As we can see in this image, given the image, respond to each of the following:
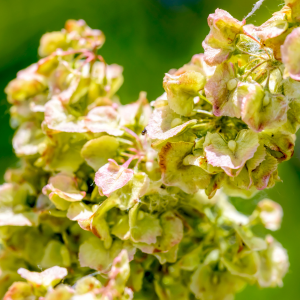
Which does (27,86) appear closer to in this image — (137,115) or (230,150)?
(137,115)

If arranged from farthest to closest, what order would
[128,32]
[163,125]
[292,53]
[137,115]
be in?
1. [128,32]
2. [137,115]
3. [163,125]
4. [292,53]

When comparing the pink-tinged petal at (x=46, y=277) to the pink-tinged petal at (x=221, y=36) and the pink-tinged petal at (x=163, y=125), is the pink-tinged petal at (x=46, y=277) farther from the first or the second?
the pink-tinged petal at (x=221, y=36)

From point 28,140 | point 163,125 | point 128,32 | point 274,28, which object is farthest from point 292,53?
point 128,32

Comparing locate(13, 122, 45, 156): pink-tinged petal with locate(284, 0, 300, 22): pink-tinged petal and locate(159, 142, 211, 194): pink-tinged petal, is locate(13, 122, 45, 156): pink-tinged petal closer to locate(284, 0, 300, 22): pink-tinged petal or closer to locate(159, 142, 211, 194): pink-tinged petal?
locate(159, 142, 211, 194): pink-tinged petal

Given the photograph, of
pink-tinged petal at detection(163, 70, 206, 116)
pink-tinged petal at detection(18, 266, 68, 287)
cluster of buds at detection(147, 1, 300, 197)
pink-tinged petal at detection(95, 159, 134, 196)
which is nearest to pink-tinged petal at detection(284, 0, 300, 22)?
cluster of buds at detection(147, 1, 300, 197)

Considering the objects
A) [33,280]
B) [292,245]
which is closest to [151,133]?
[33,280]
